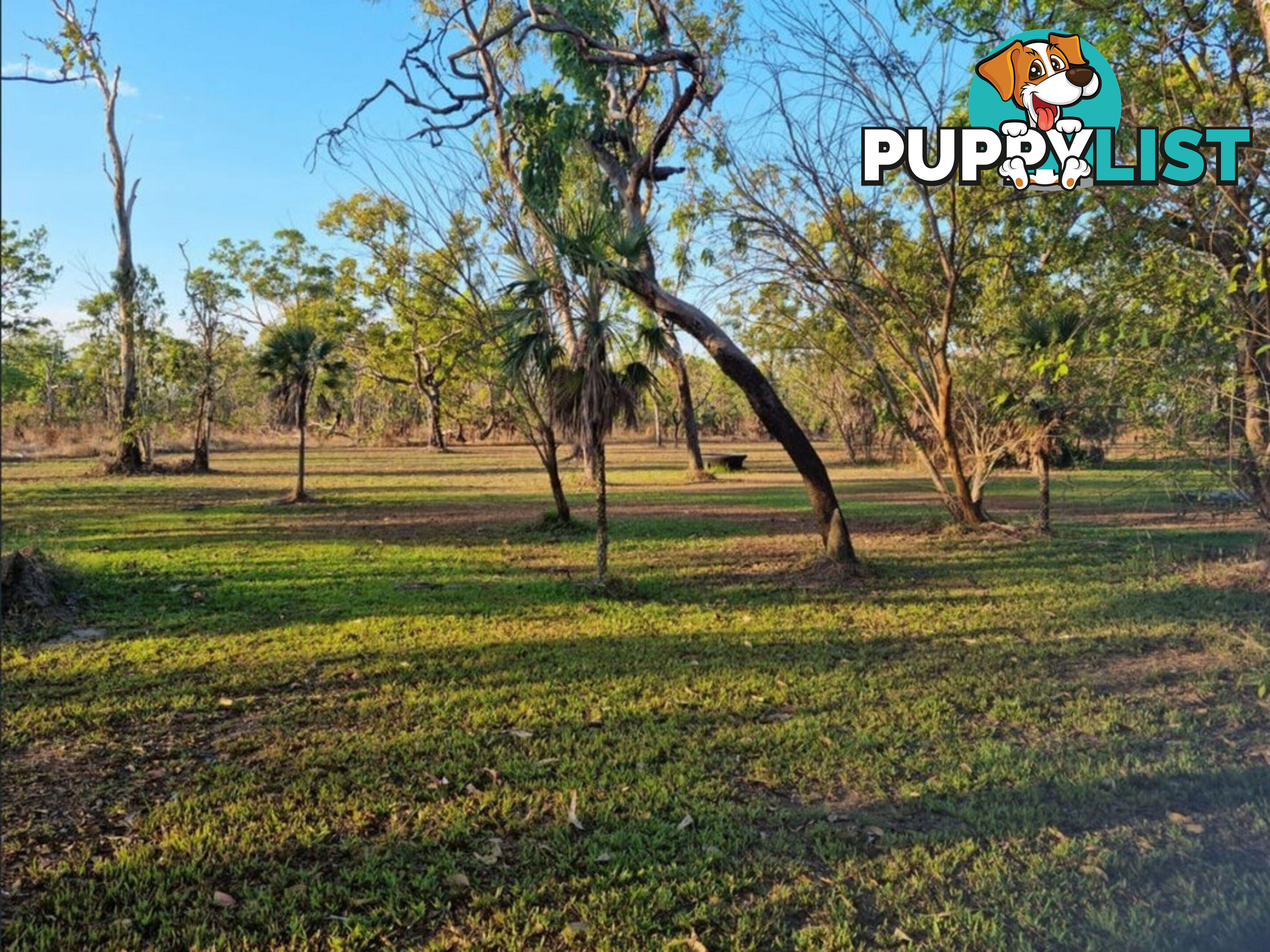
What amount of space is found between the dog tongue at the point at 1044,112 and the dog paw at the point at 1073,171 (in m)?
0.40

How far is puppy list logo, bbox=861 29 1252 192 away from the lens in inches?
249

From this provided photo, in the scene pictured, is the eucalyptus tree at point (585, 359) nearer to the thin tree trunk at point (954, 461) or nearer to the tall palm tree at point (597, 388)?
the tall palm tree at point (597, 388)

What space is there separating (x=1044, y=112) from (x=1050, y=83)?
0.84ft

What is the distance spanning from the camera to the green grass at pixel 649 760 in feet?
9.37

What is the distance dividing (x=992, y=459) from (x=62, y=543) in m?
14.4

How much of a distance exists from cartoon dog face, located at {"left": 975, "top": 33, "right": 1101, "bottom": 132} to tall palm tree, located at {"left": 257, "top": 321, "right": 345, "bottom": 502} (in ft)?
47.8

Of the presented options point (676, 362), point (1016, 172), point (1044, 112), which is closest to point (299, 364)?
point (676, 362)

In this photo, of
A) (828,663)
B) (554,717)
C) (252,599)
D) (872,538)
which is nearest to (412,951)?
(554,717)

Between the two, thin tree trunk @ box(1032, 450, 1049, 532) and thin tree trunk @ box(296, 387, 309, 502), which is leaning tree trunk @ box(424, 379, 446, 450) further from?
thin tree trunk @ box(1032, 450, 1049, 532)

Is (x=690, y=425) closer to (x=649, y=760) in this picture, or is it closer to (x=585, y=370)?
(x=585, y=370)

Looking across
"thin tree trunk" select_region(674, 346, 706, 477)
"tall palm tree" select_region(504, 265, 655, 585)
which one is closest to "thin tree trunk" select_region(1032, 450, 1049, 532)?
"tall palm tree" select_region(504, 265, 655, 585)

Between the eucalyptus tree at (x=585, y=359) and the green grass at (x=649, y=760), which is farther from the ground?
the eucalyptus tree at (x=585, y=359)

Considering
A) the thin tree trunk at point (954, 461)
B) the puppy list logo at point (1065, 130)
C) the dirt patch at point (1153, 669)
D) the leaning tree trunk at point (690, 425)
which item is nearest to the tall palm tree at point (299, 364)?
the leaning tree trunk at point (690, 425)

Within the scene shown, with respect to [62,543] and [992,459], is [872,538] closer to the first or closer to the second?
[992,459]
